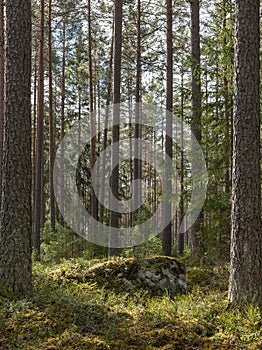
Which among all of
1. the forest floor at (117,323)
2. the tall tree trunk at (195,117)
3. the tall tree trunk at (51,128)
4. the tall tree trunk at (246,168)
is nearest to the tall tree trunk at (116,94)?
the tall tree trunk at (195,117)

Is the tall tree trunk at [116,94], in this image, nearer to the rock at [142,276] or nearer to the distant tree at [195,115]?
the distant tree at [195,115]

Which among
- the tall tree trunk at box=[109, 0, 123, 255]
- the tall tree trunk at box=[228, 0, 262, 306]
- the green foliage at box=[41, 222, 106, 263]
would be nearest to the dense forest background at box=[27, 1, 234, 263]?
the green foliage at box=[41, 222, 106, 263]

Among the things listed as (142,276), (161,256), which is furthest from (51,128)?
(142,276)

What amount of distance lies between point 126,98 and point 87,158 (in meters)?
6.72

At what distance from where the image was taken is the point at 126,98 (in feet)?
89.6

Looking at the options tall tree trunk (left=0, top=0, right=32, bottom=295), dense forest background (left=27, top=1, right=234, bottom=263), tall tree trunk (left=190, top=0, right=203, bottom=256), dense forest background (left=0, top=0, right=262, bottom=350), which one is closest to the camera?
dense forest background (left=0, top=0, right=262, bottom=350)

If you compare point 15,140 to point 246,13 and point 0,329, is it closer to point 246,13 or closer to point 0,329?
point 0,329

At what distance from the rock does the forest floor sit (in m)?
1.04

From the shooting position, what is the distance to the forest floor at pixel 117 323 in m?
4.74

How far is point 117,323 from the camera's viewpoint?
5535 millimetres

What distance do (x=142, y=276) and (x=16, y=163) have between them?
3.62 metres

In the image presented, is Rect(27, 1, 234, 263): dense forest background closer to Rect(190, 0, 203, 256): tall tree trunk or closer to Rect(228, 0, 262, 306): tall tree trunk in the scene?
Rect(190, 0, 203, 256): tall tree trunk

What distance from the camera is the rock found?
8039 millimetres

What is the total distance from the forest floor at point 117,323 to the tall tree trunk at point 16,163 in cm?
44
